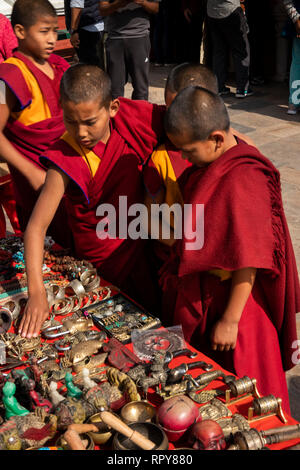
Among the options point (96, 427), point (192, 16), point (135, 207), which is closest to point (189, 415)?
point (96, 427)

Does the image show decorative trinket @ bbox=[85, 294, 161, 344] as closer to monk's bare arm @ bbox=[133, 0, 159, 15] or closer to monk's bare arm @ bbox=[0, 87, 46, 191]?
monk's bare arm @ bbox=[0, 87, 46, 191]

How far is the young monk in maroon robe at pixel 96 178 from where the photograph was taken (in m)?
2.34

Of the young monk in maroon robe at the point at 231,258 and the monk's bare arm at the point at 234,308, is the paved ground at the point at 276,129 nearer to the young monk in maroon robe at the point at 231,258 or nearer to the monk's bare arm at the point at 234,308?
the young monk in maroon robe at the point at 231,258

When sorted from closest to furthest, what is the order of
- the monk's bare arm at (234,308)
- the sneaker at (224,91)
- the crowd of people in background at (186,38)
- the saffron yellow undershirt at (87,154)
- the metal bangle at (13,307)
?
the monk's bare arm at (234,308) < the metal bangle at (13,307) < the saffron yellow undershirt at (87,154) < the crowd of people in background at (186,38) < the sneaker at (224,91)

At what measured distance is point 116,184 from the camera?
8.87 ft

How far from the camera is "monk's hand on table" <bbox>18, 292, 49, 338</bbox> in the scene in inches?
88.7

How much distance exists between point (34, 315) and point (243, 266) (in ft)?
3.03

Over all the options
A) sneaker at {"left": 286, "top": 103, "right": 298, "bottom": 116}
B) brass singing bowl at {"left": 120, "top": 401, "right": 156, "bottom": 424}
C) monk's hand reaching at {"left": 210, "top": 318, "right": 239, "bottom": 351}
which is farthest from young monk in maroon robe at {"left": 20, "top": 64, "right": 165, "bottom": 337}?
sneaker at {"left": 286, "top": 103, "right": 298, "bottom": 116}

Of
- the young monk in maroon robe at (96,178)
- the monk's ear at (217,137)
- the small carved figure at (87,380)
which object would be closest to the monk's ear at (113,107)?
the young monk in maroon robe at (96,178)

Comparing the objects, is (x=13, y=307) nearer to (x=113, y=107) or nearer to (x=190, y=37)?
(x=113, y=107)

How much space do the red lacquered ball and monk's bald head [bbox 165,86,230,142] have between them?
100 centimetres

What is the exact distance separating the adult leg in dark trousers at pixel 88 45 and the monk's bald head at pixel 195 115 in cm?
519

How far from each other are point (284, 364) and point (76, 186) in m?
1.36
